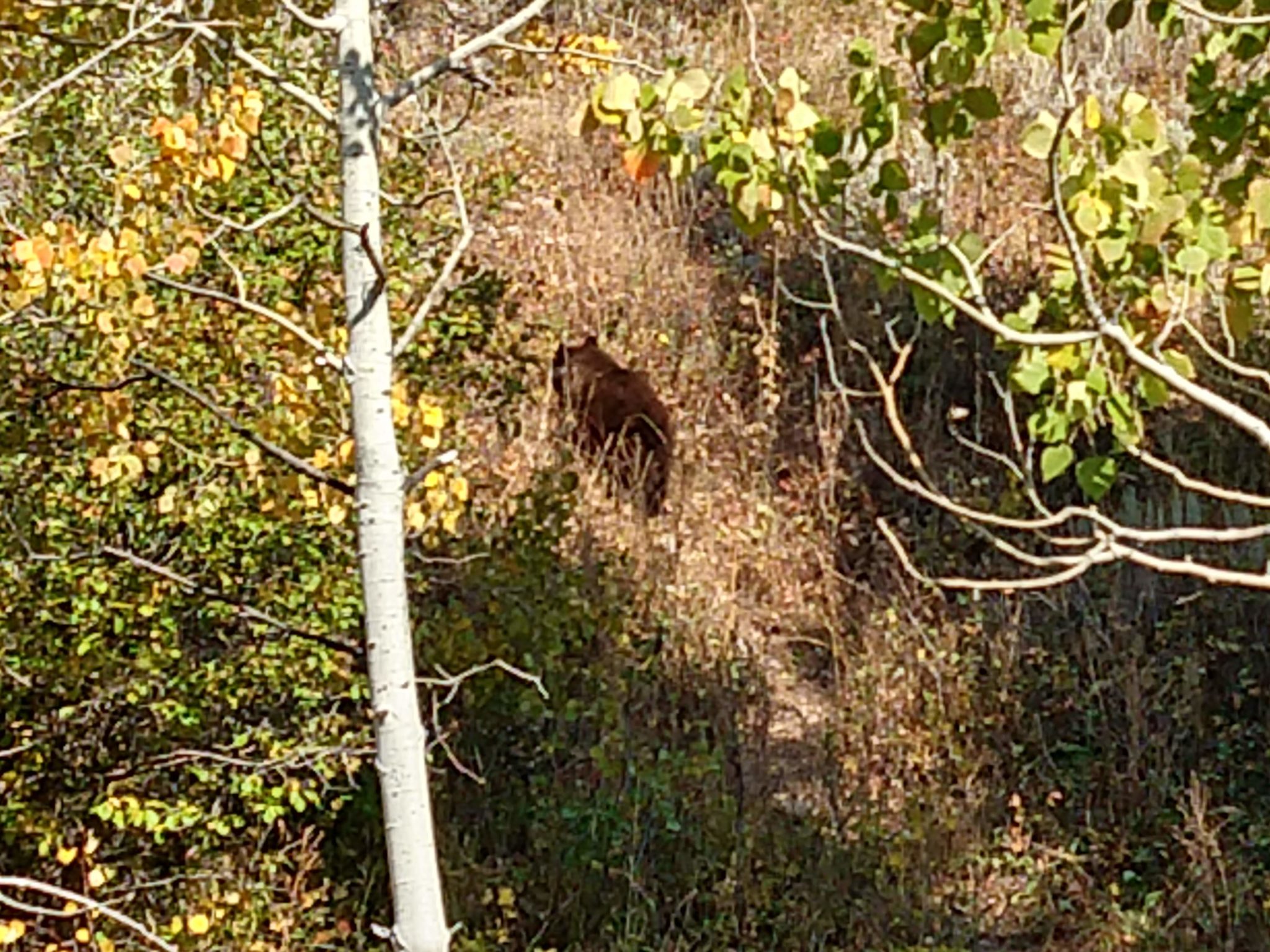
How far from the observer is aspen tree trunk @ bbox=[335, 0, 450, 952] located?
262 centimetres

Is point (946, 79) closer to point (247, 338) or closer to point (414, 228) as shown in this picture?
point (247, 338)

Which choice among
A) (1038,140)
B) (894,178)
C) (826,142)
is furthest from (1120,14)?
(826,142)

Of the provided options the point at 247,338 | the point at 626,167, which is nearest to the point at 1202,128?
the point at 626,167

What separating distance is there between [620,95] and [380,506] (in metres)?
0.67

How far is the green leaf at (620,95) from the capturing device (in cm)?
265

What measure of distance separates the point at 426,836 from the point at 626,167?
40.0 inches

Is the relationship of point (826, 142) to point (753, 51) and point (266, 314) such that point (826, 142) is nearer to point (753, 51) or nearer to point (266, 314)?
point (753, 51)

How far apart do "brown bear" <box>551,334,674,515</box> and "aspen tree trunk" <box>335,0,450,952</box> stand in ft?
16.0

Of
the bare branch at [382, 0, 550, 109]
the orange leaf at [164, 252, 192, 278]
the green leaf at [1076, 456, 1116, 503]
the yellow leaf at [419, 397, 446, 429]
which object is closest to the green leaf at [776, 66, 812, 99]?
the bare branch at [382, 0, 550, 109]

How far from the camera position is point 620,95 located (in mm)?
2650

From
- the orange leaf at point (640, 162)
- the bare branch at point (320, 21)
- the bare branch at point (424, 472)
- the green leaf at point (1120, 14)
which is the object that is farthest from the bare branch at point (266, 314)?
the green leaf at point (1120, 14)

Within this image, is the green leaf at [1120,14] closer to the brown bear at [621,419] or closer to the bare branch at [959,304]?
the bare branch at [959,304]

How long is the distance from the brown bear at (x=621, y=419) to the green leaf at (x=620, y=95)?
4.86 meters

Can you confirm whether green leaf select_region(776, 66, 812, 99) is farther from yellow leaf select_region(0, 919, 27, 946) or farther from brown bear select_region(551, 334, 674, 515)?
brown bear select_region(551, 334, 674, 515)
